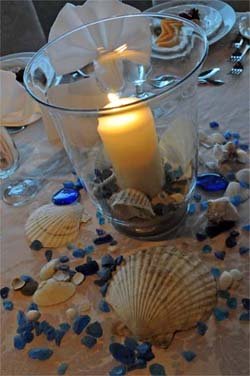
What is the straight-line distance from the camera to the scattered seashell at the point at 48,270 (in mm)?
510

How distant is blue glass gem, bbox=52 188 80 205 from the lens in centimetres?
59

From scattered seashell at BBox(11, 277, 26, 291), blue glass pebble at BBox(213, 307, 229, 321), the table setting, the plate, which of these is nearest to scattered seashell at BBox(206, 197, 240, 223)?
the table setting

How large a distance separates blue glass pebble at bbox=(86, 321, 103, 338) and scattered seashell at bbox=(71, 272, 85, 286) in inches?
2.2

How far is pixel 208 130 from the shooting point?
64 centimetres

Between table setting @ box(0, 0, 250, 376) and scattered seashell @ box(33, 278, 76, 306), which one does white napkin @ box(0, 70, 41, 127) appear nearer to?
table setting @ box(0, 0, 250, 376)

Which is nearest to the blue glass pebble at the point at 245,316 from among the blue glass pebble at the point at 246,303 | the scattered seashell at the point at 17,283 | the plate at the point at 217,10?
the blue glass pebble at the point at 246,303

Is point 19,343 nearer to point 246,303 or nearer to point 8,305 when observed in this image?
point 8,305

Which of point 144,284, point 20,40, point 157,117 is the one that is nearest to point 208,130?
point 157,117

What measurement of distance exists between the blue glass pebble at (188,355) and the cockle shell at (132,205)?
147mm

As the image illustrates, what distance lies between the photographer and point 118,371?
419 mm

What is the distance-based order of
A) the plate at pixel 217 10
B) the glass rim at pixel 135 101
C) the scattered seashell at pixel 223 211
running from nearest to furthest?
1. the glass rim at pixel 135 101
2. the scattered seashell at pixel 223 211
3. the plate at pixel 217 10

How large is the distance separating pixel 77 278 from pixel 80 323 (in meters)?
0.06

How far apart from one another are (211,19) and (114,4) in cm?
24

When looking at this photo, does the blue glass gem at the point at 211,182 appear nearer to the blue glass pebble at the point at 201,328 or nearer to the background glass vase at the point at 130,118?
the background glass vase at the point at 130,118
